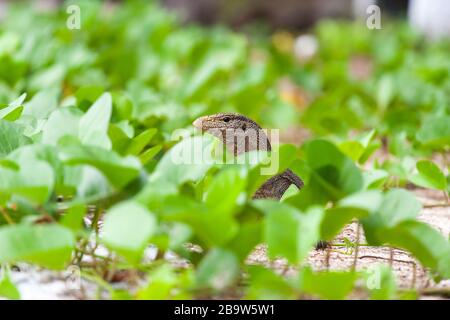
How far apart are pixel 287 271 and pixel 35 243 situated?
1.95 feet

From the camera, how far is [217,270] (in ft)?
5.50

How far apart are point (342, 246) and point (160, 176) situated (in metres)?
0.66

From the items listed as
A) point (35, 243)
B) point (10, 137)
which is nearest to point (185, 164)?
point (35, 243)

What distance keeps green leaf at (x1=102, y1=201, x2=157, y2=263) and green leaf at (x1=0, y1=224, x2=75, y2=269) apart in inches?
3.1

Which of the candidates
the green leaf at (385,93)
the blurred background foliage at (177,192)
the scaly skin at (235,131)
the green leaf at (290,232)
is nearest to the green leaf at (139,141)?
the blurred background foliage at (177,192)

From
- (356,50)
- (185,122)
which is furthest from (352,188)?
(356,50)

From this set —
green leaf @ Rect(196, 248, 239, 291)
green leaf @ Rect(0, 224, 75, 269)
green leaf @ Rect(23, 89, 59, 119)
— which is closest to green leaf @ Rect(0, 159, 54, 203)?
green leaf @ Rect(0, 224, 75, 269)

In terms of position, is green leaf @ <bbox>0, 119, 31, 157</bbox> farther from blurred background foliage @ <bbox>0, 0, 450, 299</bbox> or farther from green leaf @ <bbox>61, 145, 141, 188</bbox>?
green leaf @ <bbox>61, 145, 141, 188</bbox>

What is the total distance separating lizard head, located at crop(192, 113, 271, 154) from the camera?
2775 millimetres

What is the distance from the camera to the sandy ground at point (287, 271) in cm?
194

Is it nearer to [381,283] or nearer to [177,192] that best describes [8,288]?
[177,192]

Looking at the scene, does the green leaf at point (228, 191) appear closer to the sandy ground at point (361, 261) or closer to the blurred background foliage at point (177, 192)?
the blurred background foliage at point (177, 192)

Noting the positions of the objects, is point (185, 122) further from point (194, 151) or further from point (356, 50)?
point (356, 50)

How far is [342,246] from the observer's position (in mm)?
2357
